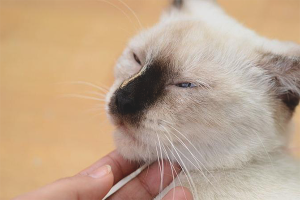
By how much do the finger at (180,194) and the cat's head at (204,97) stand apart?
3.7 inches

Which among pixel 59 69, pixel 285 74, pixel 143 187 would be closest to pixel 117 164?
pixel 143 187

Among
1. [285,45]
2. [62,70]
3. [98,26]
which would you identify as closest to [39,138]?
[62,70]

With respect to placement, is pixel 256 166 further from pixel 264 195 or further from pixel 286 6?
pixel 286 6

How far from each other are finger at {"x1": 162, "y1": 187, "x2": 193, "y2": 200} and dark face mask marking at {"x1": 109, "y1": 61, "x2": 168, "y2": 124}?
0.26m

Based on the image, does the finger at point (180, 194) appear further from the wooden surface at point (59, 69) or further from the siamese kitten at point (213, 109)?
the wooden surface at point (59, 69)

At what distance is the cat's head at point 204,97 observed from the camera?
1.06 m

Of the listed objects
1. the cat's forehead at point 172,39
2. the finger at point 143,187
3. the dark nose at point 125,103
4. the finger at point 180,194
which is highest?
the cat's forehead at point 172,39

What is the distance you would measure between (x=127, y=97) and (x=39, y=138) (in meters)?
1.25

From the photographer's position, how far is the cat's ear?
3.63 ft

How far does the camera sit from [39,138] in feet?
6.98

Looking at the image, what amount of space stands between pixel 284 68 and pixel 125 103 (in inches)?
20.8

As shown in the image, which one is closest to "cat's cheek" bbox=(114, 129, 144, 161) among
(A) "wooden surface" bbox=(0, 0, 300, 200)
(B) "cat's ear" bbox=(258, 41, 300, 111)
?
(B) "cat's ear" bbox=(258, 41, 300, 111)

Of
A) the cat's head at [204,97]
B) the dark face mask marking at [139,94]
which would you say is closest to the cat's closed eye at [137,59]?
the cat's head at [204,97]

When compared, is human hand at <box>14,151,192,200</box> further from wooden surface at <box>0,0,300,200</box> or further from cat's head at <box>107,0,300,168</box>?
wooden surface at <box>0,0,300,200</box>
